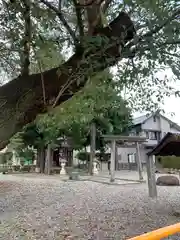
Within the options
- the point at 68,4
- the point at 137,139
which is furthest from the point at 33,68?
the point at 137,139

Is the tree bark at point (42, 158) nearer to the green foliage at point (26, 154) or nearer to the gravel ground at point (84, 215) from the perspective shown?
the green foliage at point (26, 154)

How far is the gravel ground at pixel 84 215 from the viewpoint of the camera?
4.56m

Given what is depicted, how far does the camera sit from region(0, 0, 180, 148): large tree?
10.3 ft

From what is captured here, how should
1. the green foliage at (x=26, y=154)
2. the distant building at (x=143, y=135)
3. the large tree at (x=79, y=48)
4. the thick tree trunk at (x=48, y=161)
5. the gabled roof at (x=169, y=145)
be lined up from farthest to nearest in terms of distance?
the distant building at (x=143, y=135) → the green foliage at (x=26, y=154) → the thick tree trunk at (x=48, y=161) → the gabled roof at (x=169, y=145) → the large tree at (x=79, y=48)

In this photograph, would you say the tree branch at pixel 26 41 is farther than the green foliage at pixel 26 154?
No

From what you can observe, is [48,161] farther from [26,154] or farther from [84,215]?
[84,215]

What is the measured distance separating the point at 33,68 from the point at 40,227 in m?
2.69

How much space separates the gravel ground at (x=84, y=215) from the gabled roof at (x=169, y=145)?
1.28 m

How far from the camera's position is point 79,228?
4824 mm

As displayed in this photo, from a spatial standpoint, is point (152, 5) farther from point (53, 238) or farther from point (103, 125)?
point (103, 125)

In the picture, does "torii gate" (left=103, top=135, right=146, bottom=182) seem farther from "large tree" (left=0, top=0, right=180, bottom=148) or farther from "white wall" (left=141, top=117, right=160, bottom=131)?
"white wall" (left=141, top=117, right=160, bottom=131)

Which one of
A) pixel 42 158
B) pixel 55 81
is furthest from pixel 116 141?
pixel 55 81

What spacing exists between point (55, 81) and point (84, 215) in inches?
134

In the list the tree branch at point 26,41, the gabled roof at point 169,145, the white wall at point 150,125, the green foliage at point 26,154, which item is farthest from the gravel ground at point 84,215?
the white wall at point 150,125
